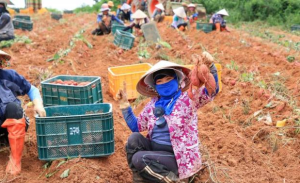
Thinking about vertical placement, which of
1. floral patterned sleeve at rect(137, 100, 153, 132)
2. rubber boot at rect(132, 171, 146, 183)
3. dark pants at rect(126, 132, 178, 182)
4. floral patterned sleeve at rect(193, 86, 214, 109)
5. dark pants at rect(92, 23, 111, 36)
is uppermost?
floral patterned sleeve at rect(193, 86, 214, 109)

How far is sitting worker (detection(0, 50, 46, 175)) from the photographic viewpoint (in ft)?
12.8

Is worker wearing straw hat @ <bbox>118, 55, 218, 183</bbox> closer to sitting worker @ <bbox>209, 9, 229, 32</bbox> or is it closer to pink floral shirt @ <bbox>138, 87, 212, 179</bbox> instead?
pink floral shirt @ <bbox>138, 87, 212, 179</bbox>

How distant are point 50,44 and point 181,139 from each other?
856 centimetres

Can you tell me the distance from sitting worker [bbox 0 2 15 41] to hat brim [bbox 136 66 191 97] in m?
6.60

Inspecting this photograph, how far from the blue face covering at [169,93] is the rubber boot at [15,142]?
55.4 inches

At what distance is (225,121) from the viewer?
5.66m

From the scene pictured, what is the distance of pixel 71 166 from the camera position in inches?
151

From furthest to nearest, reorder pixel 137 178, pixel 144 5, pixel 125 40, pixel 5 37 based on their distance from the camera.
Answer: pixel 144 5, pixel 125 40, pixel 5 37, pixel 137 178

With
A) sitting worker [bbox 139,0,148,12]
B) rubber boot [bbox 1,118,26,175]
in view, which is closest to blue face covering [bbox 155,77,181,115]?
rubber boot [bbox 1,118,26,175]

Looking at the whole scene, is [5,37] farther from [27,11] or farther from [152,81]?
[27,11]

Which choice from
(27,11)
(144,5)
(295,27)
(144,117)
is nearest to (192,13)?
(144,5)

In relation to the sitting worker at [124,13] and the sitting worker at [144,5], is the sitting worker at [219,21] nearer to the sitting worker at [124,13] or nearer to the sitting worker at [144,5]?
the sitting worker at [124,13]

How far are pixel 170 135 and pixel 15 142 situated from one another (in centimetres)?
149

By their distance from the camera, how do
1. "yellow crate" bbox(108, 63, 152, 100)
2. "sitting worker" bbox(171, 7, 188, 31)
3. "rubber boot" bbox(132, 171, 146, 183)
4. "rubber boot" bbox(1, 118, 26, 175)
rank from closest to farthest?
1. "rubber boot" bbox(132, 171, 146, 183)
2. "rubber boot" bbox(1, 118, 26, 175)
3. "yellow crate" bbox(108, 63, 152, 100)
4. "sitting worker" bbox(171, 7, 188, 31)
